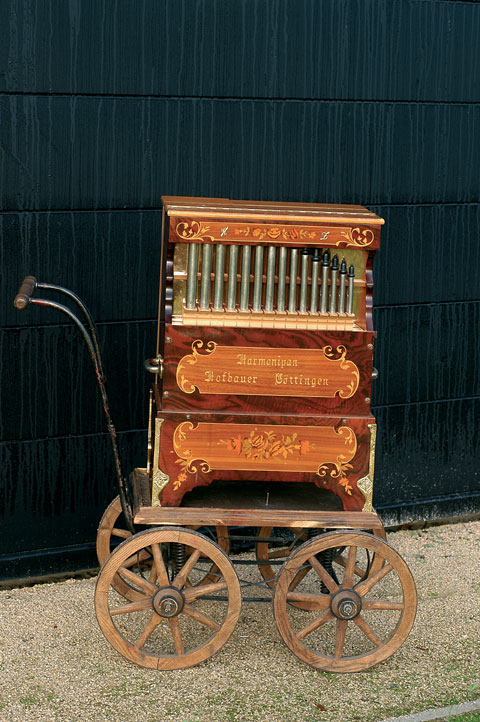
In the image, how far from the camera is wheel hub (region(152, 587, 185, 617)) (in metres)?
3.74

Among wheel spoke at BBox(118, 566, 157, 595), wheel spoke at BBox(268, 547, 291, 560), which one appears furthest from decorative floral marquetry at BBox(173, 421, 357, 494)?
wheel spoke at BBox(268, 547, 291, 560)

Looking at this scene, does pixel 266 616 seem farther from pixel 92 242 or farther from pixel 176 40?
pixel 176 40

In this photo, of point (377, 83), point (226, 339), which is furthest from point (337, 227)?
point (377, 83)

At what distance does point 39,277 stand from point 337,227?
1499mm

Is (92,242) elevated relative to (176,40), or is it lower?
lower

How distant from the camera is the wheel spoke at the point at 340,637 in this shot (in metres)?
3.80

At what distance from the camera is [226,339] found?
366 centimetres

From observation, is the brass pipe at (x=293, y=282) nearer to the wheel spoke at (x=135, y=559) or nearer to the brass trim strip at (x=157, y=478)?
the brass trim strip at (x=157, y=478)

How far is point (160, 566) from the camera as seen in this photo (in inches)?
149

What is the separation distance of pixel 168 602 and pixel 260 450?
662mm

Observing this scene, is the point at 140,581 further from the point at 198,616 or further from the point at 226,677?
the point at 226,677

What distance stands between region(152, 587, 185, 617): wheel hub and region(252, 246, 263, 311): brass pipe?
110cm

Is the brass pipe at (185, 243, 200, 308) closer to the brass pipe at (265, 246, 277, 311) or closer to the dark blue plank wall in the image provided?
the brass pipe at (265, 246, 277, 311)

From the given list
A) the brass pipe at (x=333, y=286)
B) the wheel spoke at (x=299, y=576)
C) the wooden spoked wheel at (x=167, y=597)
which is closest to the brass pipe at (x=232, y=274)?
the brass pipe at (x=333, y=286)
